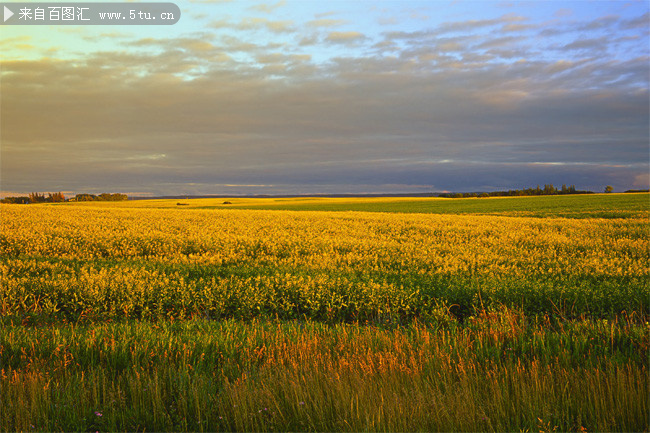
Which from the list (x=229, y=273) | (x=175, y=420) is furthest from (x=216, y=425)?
(x=229, y=273)

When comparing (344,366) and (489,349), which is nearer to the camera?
(344,366)

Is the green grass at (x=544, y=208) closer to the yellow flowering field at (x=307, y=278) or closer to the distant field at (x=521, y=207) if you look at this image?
the distant field at (x=521, y=207)

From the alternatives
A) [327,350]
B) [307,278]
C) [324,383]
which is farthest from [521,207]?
[324,383]

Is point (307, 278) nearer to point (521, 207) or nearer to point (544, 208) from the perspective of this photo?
point (544, 208)

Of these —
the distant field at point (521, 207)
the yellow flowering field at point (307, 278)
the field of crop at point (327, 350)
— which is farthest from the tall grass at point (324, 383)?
the distant field at point (521, 207)

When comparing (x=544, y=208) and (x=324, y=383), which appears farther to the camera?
(x=544, y=208)

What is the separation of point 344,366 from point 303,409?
1.03m

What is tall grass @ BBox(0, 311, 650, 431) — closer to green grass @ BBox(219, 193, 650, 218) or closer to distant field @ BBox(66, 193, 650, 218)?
distant field @ BBox(66, 193, 650, 218)

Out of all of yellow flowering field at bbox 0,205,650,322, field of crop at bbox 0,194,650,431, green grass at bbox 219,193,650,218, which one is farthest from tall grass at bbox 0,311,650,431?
green grass at bbox 219,193,650,218

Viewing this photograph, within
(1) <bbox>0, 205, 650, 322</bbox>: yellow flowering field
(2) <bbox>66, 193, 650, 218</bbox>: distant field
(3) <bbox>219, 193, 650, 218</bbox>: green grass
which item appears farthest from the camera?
(2) <bbox>66, 193, 650, 218</bbox>: distant field

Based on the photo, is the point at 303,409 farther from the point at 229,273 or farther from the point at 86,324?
the point at 229,273

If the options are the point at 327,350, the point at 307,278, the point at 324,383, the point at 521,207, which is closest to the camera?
the point at 324,383

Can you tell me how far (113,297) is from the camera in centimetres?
813

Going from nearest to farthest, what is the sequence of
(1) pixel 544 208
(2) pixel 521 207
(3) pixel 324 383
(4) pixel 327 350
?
(3) pixel 324 383
(4) pixel 327 350
(1) pixel 544 208
(2) pixel 521 207
